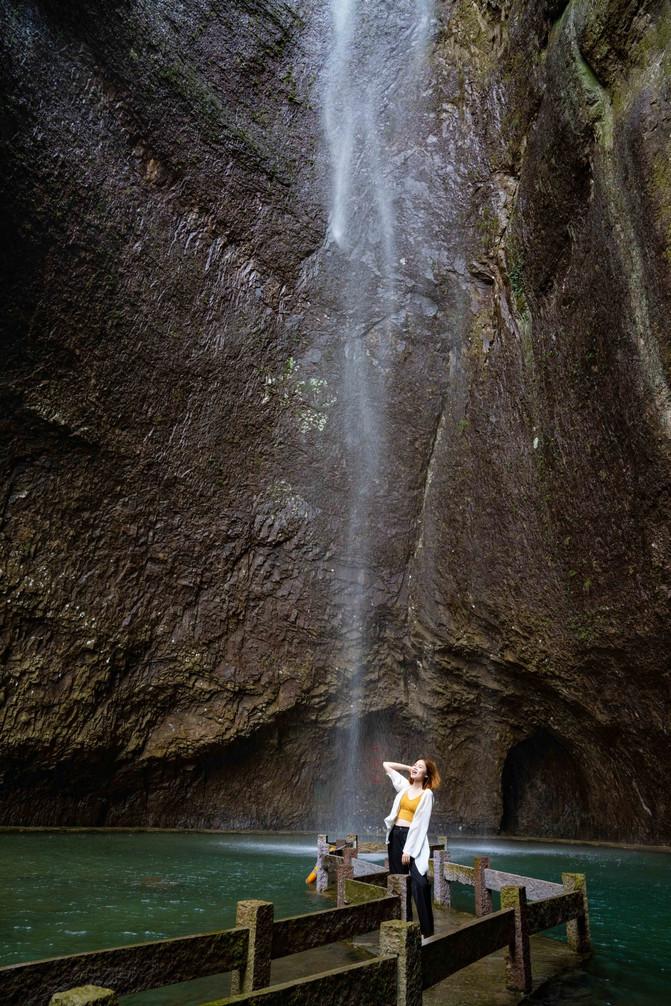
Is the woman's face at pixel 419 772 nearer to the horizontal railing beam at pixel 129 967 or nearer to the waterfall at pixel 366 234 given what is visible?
the horizontal railing beam at pixel 129 967

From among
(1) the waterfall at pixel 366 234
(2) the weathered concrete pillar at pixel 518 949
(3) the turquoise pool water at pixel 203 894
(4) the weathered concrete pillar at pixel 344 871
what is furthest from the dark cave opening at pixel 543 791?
(2) the weathered concrete pillar at pixel 518 949

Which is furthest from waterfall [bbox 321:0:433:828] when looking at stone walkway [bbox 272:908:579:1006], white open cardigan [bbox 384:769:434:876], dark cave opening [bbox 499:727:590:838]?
stone walkway [bbox 272:908:579:1006]

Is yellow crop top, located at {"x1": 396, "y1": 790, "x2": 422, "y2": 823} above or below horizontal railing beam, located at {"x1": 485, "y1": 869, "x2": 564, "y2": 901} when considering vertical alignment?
above

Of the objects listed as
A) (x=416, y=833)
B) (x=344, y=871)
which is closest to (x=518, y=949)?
(x=416, y=833)

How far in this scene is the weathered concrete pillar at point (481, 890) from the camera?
5812 mm

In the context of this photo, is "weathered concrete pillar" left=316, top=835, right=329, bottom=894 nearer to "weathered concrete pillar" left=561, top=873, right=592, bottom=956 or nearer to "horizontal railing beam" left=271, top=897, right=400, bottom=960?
"weathered concrete pillar" left=561, top=873, right=592, bottom=956

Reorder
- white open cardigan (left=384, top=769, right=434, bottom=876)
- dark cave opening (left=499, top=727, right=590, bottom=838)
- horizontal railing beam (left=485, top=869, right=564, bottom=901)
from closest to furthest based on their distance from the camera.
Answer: white open cardigan (left=384, top=769, right=434, bottom=876), horizontal railing beam (left=485, top=869, right=564, bottom=901), dark cave opening (left=499, top=727, right=590, bottom=838)

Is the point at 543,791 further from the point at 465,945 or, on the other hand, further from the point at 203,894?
the point at 465,945

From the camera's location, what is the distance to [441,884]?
650 cm

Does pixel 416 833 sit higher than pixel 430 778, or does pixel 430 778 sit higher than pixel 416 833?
pixel 430 778

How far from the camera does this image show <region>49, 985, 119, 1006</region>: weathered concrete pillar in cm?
201

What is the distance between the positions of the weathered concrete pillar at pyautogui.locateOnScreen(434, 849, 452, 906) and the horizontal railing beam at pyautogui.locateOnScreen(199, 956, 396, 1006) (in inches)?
150

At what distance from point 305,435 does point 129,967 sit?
11873 millimetres

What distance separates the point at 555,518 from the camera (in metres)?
11.4
